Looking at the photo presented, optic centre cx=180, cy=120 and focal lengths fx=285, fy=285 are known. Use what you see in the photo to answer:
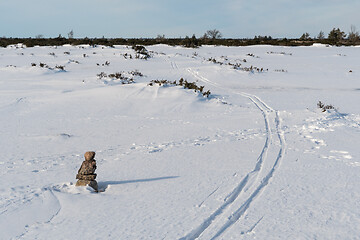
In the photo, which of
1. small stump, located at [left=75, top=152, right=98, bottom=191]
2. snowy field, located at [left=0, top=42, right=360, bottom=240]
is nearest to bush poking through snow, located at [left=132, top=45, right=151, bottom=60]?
snowy field, located at [left=0, top=42, right=360, bottom=240]

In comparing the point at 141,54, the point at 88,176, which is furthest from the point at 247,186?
the point at 141,54

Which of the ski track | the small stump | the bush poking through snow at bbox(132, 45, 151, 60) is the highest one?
the bush poking through snow at bbox(132, 45, 151, 60)

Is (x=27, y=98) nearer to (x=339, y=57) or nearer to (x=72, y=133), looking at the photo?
(x=72, y=133)

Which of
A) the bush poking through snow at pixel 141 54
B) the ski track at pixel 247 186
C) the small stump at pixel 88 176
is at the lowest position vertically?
the ski track at pixel 247 186

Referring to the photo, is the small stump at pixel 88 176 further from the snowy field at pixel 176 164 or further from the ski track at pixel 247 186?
the ski track at pixel 247 186

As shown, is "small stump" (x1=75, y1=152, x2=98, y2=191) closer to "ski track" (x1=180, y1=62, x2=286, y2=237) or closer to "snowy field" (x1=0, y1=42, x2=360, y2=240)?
"snowy field" (x1=0, y1=42, x2=360, y2=240)

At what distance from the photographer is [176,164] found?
14.6 ft

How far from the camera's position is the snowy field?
2.88 m

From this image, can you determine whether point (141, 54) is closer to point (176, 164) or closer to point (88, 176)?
point (176, 164)

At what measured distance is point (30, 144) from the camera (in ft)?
16.9

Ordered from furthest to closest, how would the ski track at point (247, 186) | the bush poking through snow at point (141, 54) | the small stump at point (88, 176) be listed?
the bush poking through snow at point (141, 54) < the small stump at point (88, 176) < the ski track at point (247, 186)

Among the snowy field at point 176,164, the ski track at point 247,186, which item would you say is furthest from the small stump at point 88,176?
the ski track at point 247,186

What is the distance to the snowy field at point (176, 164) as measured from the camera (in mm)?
2875

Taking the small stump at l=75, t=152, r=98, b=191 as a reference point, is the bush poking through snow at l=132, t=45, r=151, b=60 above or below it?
above
